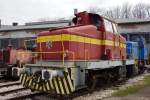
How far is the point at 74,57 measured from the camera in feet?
38.5


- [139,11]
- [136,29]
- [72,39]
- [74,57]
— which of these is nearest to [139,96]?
[74,57]

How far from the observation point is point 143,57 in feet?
80.0

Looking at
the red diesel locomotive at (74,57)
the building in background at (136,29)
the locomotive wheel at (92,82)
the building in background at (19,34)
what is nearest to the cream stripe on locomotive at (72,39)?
the red diesel locomotive at (74,57)

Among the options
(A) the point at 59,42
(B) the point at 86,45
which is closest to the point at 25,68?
(A) the point at 59,42

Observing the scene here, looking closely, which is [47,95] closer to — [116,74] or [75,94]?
[75,94]

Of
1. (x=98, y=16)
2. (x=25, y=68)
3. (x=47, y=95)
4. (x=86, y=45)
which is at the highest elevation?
(x=98, y=16)

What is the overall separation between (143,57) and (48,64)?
46.4 ft

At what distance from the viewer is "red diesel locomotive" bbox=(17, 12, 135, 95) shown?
1062cm

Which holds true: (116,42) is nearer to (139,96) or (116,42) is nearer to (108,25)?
(108,25)

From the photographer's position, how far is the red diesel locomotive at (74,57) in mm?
10625

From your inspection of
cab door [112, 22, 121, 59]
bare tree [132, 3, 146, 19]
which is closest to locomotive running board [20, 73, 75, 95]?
cab door [112, 22, 121, 59]

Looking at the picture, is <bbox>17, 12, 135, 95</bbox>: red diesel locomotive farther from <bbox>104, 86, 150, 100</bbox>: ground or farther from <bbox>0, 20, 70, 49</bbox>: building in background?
<bbox>0, 20, 70, 49</bbox>: building in background

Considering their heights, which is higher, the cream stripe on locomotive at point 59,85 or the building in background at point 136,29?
the building in background at point 136,29

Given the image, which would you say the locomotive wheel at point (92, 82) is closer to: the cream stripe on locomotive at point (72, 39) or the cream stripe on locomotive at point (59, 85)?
the cream stripe on locomotive at point (72, 39)
